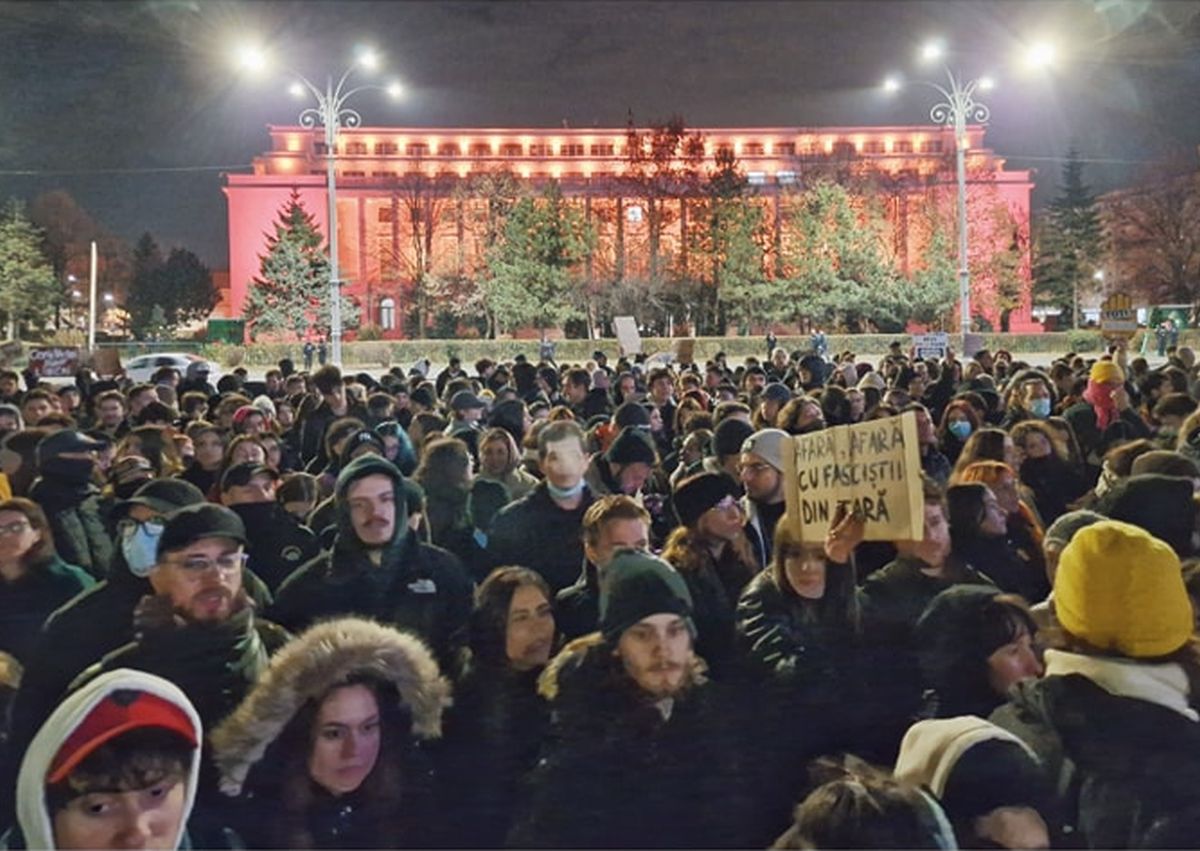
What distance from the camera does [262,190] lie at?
7406 cm

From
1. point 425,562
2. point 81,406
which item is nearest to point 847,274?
point 81,406

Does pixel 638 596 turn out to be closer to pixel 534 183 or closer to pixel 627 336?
pixel 627 336

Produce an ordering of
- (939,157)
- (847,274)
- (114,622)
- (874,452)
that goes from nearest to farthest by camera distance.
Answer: (874,452) < (114,622) < (847,274) < (939,157)

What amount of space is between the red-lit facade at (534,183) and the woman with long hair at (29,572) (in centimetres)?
5215

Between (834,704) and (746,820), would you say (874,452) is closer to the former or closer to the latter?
(834,704)

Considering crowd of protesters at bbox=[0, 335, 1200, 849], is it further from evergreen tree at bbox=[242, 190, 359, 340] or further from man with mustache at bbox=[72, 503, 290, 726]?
evergreen tree at bbox=[242, 190, 359, 340]

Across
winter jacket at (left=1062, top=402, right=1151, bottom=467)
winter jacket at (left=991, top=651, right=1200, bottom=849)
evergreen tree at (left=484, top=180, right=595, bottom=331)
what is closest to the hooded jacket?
winter jacket at (left=991, top=651, right=1200, bottom=849)

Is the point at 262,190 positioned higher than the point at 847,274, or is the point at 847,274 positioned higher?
the point at 262,190

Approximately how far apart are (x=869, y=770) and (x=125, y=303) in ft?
287

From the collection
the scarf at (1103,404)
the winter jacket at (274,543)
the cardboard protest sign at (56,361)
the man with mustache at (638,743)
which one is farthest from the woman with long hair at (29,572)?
the cardboard protest sign at (56,361)

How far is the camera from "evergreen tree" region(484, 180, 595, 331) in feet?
182

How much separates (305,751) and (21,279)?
61.6 metres

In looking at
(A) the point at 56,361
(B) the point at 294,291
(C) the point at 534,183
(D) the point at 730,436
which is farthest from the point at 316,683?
(C) the point at 534,183

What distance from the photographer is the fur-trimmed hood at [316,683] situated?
300 cm
